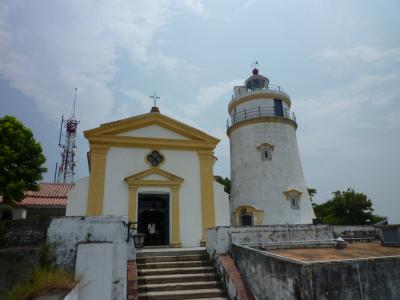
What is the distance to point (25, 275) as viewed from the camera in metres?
7.49

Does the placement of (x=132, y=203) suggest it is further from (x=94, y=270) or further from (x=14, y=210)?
(x=14, y=210)

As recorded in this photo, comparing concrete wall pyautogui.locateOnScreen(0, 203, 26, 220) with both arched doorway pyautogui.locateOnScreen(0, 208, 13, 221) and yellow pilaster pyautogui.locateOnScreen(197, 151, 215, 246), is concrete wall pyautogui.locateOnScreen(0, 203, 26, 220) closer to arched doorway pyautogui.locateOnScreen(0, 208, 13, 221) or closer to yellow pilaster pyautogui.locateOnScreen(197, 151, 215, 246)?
arched doorway pyautogui.locateOnScreen(0, 208, 13, 221)

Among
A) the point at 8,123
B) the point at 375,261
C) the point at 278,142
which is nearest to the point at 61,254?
the point at 375,261

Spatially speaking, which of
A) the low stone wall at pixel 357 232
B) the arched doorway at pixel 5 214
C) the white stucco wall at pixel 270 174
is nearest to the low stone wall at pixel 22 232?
the arched doorway at pixel 5 214

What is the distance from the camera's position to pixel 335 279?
5711mm

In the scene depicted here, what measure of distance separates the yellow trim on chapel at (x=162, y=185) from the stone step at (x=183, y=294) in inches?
205

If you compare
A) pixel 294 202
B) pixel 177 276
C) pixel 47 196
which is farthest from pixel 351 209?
pixel 47 196

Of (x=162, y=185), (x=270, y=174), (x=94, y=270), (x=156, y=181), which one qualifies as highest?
(x=270, y=174)

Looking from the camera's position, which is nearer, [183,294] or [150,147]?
[183,294]

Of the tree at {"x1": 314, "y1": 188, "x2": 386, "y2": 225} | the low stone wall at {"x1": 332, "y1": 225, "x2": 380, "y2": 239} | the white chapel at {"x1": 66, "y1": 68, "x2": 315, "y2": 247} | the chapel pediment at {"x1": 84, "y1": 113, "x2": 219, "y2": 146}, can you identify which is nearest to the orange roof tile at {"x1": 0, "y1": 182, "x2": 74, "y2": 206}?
the white chapel at {"x1": 66, "y1": 68, "x2": 315, "y2": 247}

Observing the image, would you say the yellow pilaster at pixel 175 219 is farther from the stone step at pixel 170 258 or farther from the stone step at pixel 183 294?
the stone step at pixel 183 294

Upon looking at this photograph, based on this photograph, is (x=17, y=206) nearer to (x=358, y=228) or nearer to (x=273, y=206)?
(x=273, y=206)

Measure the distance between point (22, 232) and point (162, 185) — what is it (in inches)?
258

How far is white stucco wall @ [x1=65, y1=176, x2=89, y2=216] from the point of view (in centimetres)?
1298
